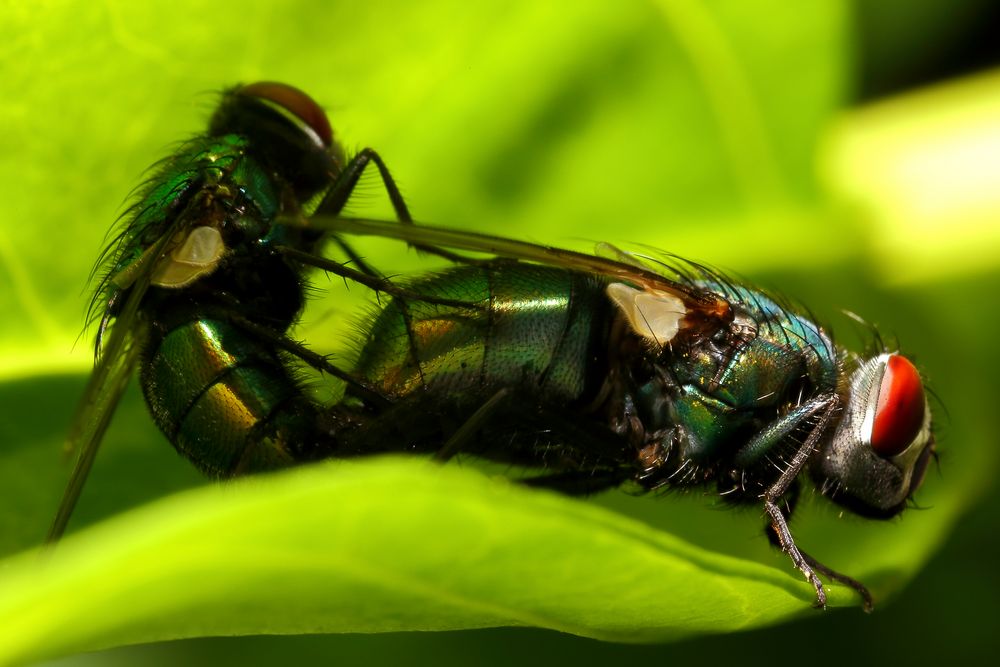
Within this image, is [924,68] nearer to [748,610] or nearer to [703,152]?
[703,152]

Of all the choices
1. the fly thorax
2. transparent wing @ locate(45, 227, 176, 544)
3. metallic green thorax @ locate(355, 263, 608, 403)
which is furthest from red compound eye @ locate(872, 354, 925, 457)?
transparent wing @ locate(45, 227, 176, 544)

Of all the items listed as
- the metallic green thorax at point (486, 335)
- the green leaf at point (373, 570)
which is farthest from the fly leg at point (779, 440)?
the green leaf at point (373, 570)

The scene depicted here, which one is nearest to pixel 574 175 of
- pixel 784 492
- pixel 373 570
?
pixel 784 492

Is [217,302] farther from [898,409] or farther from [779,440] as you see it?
[898,409]

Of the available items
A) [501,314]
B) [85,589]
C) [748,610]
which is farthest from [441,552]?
[501,314]

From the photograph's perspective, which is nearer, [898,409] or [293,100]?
[898,409]
